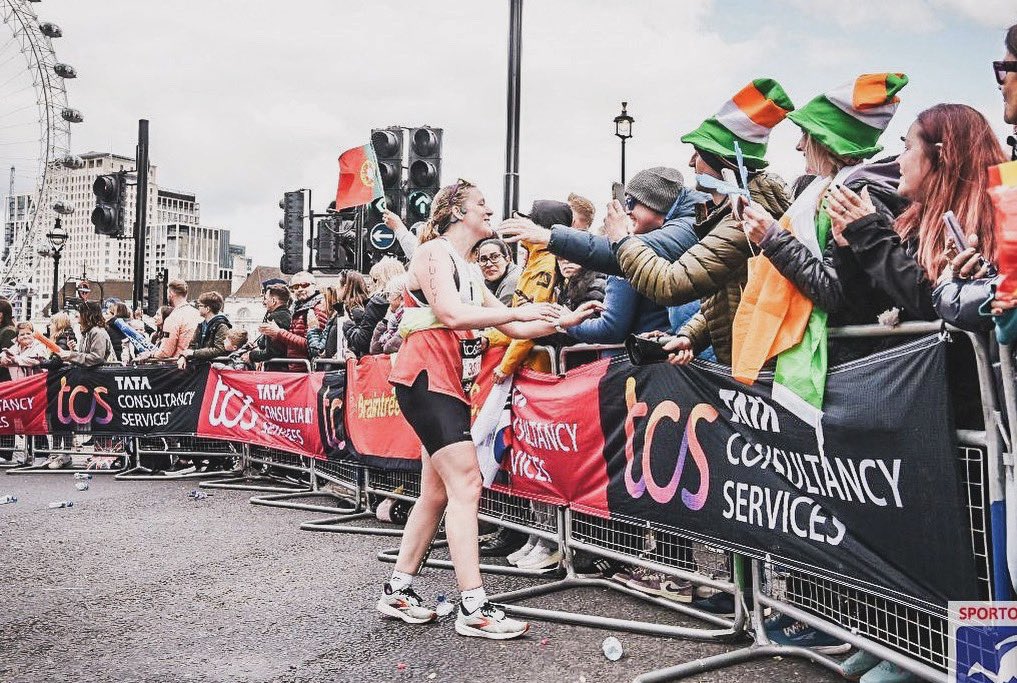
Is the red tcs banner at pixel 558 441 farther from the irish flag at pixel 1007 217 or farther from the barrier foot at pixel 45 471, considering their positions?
the barrier foot at pixel 45 471

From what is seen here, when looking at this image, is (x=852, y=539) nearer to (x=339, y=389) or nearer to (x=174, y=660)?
(x=174, y=660)

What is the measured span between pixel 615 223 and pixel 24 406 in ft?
33.4

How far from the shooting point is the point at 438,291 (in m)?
4.50

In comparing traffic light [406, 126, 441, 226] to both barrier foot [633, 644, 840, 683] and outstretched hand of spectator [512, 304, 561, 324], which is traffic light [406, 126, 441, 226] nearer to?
outstretched hand of spectator [512, 304, 561, 324]

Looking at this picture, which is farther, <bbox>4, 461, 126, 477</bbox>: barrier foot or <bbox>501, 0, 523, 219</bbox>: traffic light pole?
<bbox>4, 461, 126, 477</bbox>: barrier foot

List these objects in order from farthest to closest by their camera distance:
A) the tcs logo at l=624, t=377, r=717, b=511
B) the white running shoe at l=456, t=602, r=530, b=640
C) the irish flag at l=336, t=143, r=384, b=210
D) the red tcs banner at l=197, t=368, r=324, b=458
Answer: the irish flag at l=336, t=143, r=384, b=210
the red tcs banner at l=197, t=368, r=324, b=458
the white running shoe at l=456, t=602, r=530, b=640
the tcs logo at l=624, t=377, r=717, b=511

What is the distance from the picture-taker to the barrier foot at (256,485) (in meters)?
9.39

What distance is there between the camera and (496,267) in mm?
6582

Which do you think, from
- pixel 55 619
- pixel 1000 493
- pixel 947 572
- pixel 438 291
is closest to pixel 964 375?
pixel 1000 493

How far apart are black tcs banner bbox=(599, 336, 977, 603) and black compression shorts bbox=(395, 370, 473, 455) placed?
845 millimetres

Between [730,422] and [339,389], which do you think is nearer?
[730,422]

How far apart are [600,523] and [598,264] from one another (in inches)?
63.0

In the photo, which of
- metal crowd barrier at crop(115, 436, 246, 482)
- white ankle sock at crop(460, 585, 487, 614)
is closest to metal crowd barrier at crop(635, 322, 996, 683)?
white ankle sock at crop(460, 585, 487, 614)

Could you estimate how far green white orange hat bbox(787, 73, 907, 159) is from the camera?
3465 millimetres
